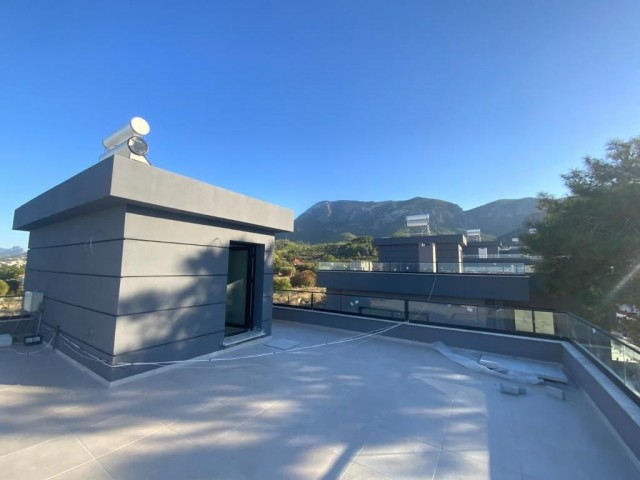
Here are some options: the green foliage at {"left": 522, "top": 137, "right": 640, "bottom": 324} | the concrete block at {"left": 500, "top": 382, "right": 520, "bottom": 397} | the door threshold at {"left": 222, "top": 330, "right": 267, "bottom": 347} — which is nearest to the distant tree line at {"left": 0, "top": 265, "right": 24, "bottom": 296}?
the door threshold at {"left": 222, "top": 330, "right": 267, "bottom": 347}

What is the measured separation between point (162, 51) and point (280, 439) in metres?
7.83

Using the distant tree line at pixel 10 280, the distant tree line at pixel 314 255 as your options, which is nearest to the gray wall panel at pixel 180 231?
the distant tree line at pixel 10 280

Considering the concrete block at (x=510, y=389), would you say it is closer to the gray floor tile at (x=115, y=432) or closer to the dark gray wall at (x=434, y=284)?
the gray floor tile at (x=115, y=432)

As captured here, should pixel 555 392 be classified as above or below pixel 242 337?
below

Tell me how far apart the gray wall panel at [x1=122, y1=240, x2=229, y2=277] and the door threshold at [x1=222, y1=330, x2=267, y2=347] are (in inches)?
53.2

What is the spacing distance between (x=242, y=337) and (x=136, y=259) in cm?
264

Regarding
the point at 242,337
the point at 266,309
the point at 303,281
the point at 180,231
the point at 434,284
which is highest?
the point at 180,231

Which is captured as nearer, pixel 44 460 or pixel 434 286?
pixel 44 460

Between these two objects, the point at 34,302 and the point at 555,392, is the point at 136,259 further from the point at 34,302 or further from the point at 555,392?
the point at 555,392

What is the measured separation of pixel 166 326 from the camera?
13.7 feet

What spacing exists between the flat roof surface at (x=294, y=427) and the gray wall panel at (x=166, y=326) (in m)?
0.52

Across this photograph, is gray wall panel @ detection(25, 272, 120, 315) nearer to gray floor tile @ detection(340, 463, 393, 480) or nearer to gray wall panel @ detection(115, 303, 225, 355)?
gray wall panel @ detection(115, 303, 225, 355)

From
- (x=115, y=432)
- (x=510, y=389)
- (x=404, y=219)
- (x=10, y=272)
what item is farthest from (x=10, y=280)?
(x=404, y=219)

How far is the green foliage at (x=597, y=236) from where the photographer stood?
772 centimetres
